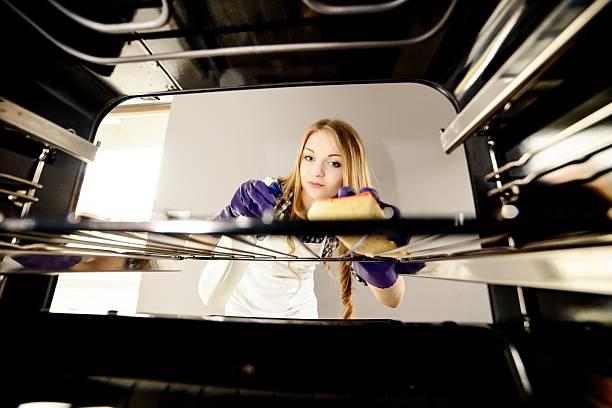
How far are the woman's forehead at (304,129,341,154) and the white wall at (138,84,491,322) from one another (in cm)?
55

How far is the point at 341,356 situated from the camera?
0.45 m

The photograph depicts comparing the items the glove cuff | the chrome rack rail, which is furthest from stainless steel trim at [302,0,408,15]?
the glove cuff

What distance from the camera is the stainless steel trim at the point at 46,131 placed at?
45 cm

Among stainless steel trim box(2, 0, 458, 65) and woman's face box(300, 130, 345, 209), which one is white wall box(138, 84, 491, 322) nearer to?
woman's face box(300, 130, 345, 209)

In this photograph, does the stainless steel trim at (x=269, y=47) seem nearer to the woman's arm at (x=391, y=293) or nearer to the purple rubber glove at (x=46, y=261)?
the purple rubber glove at (x=46, y=261)

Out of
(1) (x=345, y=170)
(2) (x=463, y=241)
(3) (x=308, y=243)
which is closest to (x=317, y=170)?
(1) (x=345, y=170)

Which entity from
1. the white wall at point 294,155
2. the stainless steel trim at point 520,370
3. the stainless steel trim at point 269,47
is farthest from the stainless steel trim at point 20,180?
the white wall at point 294,155

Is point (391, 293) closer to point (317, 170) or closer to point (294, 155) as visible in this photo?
point (317, 170)

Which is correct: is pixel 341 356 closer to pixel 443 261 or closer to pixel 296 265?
pixel 443 261

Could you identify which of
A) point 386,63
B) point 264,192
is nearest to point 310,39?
point 386,63

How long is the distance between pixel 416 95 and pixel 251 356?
1.91m

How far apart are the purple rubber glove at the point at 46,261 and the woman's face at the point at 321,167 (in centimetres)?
85

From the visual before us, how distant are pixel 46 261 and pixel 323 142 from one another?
1.04m

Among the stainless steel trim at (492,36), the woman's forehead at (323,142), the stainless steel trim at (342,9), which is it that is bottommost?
the stainless steel trim at (342,9)
